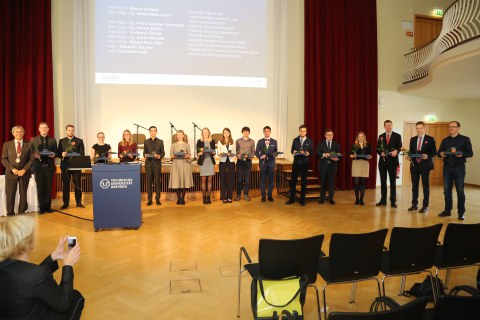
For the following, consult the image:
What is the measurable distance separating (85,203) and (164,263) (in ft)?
13.2

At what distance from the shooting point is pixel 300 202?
295 inches

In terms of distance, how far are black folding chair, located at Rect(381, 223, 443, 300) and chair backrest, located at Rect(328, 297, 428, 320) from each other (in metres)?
1.20

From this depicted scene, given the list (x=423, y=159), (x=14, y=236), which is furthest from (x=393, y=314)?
(x=423, y=159)

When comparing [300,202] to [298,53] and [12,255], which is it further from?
[12,255]

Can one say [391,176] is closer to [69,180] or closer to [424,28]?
[424,28]

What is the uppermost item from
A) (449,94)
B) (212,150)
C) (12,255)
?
(449,94)

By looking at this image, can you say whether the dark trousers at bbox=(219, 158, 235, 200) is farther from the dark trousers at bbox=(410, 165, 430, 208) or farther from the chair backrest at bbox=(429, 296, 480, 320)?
the chair backrest at bbox=(429, 296, 480, 320)

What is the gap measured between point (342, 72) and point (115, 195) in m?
6.91

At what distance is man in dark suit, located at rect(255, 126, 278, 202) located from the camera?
7.50m

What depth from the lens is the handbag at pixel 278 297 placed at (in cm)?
238

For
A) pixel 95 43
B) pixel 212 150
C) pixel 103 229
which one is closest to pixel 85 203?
pixel 103 229

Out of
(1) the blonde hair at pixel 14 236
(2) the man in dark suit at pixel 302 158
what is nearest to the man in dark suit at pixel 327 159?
(2) the man in dark suit at pixel 302 158

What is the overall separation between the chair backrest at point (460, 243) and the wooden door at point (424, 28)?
8977 mm

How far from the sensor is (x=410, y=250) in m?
2.91
